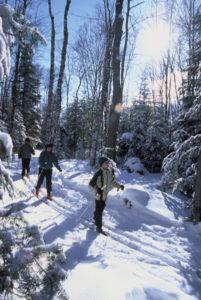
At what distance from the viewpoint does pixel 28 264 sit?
3.57 metres

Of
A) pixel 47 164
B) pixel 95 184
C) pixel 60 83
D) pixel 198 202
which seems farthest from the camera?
pixel 60 83

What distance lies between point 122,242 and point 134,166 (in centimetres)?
1394

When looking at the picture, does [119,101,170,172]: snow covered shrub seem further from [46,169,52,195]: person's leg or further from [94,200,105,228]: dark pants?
[94,200,105,228]: dark pants

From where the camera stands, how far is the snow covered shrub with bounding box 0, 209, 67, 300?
3.47 meters

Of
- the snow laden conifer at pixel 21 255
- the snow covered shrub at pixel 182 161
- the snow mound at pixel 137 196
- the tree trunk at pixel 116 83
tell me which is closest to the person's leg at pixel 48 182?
the snow mound at pixel 137 196

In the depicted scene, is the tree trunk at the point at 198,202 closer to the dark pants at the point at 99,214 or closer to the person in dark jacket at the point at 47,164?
the dark pants at the point at 99,214

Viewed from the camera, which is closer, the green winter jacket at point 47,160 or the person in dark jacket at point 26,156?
the green winter jacket at point 47,160

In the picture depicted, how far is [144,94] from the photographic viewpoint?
3272 centimetres

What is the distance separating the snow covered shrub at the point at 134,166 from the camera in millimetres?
23484

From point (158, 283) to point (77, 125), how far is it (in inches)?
1858

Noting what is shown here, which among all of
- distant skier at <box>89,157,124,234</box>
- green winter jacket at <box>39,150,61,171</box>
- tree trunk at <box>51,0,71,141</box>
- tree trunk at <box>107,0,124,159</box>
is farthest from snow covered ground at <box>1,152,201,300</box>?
tree trunk at <box>51,0,71,141</box>

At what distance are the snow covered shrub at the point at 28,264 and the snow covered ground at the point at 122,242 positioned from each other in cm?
45

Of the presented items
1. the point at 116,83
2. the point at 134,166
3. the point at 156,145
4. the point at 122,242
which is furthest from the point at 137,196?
the point at 156,145

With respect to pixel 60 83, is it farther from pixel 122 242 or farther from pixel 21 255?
pixel 21 255
